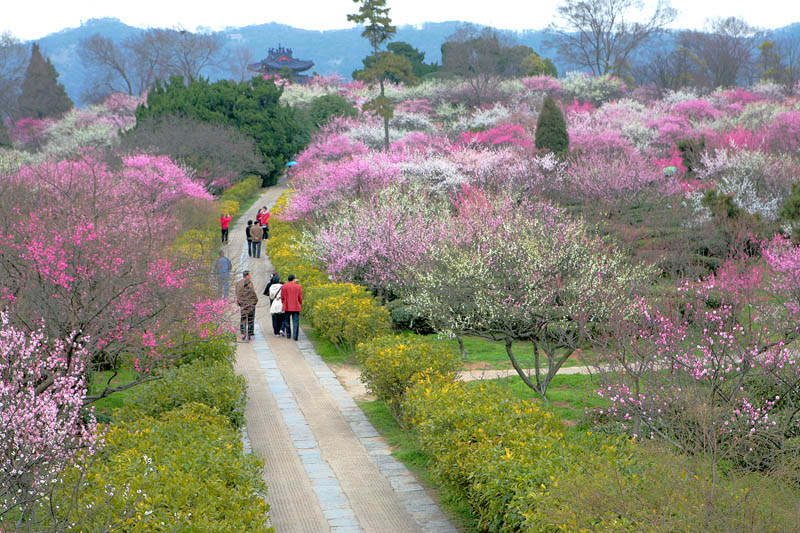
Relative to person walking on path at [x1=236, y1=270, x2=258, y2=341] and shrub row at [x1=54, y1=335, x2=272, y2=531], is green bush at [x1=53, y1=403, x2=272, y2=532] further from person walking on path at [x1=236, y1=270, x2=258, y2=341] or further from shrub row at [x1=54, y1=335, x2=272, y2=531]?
person walking on path at [x1=236, y1=270, x2=258, y2=341]

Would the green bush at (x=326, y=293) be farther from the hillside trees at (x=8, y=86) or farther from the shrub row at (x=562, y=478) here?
the hillside trees at (x=8, y=86)

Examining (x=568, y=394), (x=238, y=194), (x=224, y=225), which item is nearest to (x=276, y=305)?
(x=568, y=394)

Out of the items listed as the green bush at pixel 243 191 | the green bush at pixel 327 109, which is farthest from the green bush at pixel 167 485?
the green bush at pixel 327 109

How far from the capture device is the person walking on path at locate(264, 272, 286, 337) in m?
17.3

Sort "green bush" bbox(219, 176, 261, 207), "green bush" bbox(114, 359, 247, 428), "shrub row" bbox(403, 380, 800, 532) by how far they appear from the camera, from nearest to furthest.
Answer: "shrub row" bbox(403, 380, 800, 532) → "green bush" bbox(114, 359, 247, 428) → "green bush" bbox(219, 176, 261, 207)

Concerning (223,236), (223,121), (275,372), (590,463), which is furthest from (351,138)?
(590,463)

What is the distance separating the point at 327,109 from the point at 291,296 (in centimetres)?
4419

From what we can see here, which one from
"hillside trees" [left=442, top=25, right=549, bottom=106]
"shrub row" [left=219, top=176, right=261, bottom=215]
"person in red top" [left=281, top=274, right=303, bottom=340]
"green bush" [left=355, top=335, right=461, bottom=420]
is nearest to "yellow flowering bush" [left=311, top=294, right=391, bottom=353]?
"person in red top" [left=281, top=274, right=303, bottom=340]

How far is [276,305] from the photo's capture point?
17344 millimetres

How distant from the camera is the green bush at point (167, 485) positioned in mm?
5637

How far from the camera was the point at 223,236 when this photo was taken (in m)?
30.5

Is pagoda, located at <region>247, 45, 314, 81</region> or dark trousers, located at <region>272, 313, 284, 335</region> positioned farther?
pagoda, located at <region>247, 45, 314, 81</region>

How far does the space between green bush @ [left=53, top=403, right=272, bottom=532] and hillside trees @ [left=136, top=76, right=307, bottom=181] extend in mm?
40101

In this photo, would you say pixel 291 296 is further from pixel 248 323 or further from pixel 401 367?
pixel 401 367
